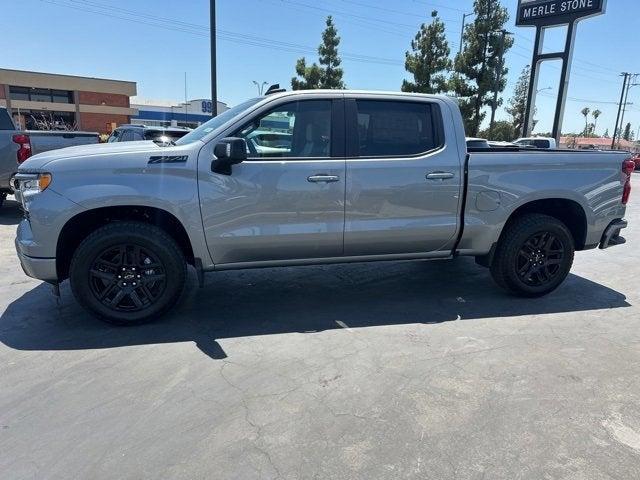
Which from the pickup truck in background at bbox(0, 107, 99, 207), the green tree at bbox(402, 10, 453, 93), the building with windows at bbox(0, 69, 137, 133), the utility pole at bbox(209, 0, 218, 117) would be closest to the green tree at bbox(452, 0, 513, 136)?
the green tree at bbox(402, 10, 453, 93)

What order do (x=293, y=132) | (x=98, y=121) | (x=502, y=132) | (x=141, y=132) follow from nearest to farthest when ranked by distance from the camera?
(x=293, y=132) < (x=141, y=132) < (x=502, y=132) < (x=98, y=121)

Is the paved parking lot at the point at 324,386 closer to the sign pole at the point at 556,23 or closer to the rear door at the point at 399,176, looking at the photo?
the rear door at the point at 399,176

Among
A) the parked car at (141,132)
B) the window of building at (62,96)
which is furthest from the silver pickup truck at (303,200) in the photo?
the window of building at (62,96)

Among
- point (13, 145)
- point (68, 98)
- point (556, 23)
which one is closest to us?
point (13, 145)

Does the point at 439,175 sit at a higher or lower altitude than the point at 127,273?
higher

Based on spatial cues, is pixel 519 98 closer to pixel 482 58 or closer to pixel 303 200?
pixel 482 58

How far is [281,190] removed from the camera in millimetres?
4156

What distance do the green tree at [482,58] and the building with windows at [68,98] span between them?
41.4 metres

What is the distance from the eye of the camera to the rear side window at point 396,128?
4.45 m

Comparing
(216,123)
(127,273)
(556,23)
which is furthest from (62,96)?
(127,273)

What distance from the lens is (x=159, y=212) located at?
4117 millimetres

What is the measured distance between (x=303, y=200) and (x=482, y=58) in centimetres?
2490

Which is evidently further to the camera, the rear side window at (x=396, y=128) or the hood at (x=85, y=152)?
the rear side window at (x=396, y=128)

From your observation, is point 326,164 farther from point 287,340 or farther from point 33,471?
point 33,471
